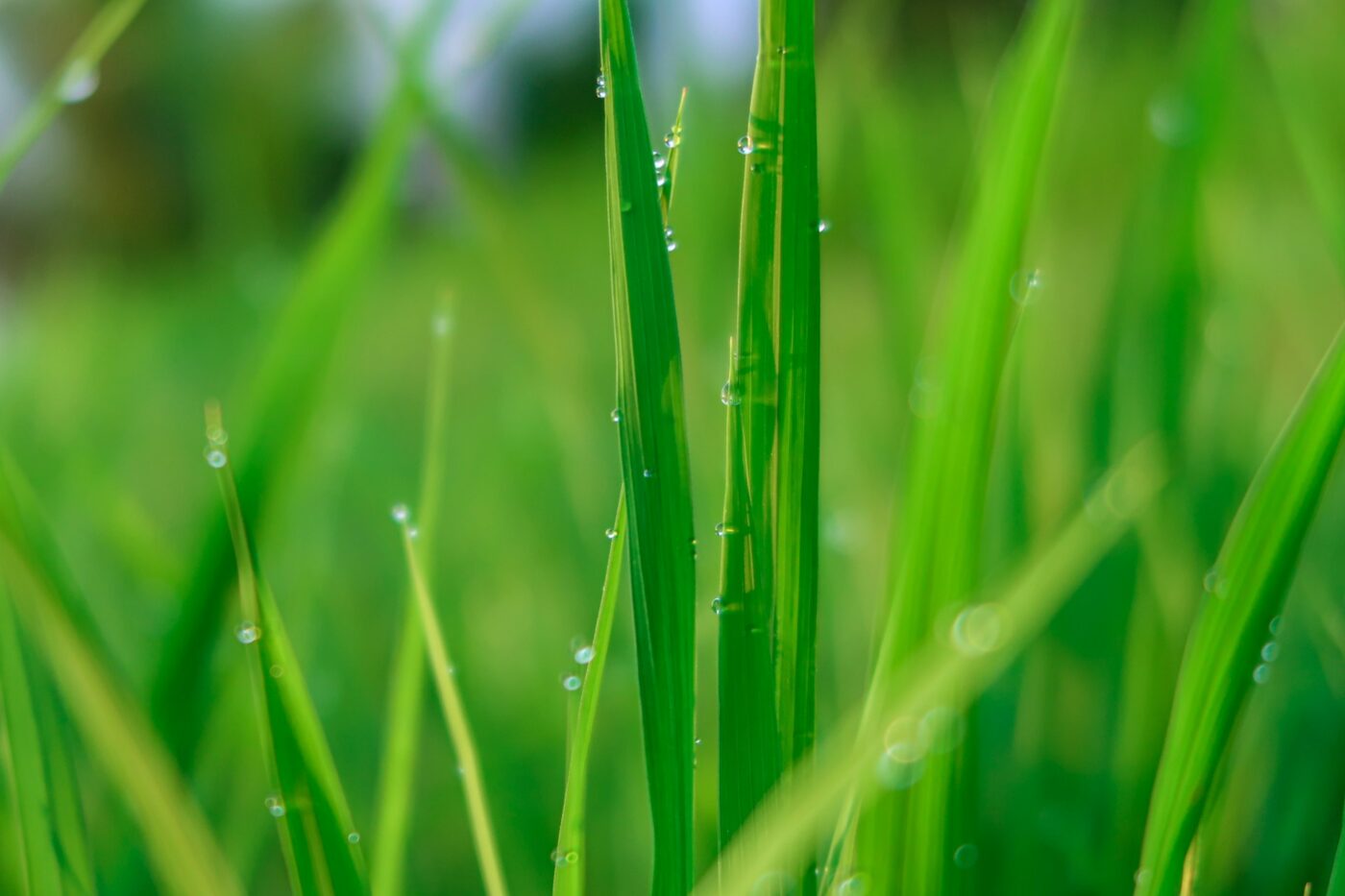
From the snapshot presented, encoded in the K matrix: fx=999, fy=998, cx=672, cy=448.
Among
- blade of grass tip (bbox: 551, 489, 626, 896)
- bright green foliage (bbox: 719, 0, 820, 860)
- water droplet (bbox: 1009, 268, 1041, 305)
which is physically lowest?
blade of grass tip (bbox: 551, 489, 626, 896)

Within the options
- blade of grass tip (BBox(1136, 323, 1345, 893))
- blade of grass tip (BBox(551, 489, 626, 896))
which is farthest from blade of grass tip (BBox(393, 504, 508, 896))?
blade of grass tip (BBox(1136, 323, 1345, 893))

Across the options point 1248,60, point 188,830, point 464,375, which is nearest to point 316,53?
point 464,375

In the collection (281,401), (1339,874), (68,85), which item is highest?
(68,85)

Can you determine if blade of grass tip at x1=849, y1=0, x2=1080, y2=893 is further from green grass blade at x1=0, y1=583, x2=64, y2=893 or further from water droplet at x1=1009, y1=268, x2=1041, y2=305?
green grass blade at x1=0, y1=583, x2=64, y2=893

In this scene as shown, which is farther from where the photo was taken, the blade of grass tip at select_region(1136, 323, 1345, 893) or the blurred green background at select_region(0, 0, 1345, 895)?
the blurred green background at select_region(0, 0, 1345, 895)

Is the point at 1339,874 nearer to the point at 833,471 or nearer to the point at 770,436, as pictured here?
the point at 770,436

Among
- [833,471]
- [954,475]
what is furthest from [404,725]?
[833,471]
